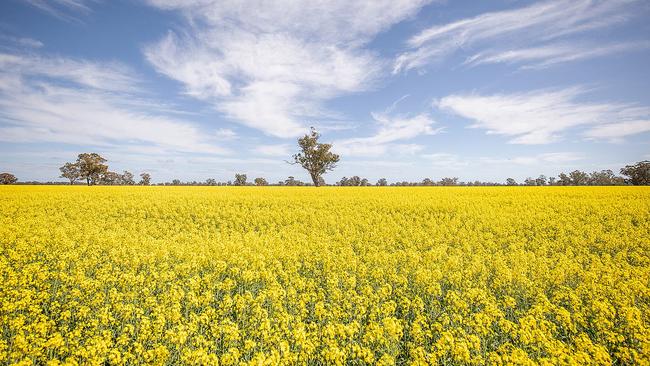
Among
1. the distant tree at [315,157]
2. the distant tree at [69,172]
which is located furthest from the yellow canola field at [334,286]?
the distant tree at [69,172]

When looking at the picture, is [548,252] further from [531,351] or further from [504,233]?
[531,351]

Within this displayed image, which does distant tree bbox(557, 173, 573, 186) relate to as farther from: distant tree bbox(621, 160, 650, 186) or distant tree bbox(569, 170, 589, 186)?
distant tree bbox(621, 160, 650, 186)

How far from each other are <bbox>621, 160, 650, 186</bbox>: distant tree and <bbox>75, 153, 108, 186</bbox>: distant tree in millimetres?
133048

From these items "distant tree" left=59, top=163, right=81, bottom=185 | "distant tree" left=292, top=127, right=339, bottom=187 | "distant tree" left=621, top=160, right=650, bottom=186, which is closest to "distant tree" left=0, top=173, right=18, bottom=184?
"distant tree" left=59, top=163, right=81, bottom=185

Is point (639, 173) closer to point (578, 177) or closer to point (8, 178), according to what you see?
point (578, 177)

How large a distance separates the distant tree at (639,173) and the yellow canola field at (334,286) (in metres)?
Answer: 69.9

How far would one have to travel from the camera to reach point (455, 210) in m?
25.0

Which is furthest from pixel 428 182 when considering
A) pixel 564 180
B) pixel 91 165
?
pixel 91 165

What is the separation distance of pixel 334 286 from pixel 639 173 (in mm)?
99913

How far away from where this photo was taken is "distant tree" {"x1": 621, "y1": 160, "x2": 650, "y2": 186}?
244 ft

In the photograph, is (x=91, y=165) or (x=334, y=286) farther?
(x=91, y=165)

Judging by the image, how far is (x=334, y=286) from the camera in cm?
967

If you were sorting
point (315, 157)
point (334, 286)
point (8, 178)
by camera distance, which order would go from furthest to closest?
point (8, 178) → point (315, 157) → point (334, 286)

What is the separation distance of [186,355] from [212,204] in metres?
25.3
